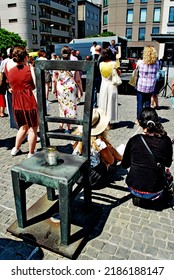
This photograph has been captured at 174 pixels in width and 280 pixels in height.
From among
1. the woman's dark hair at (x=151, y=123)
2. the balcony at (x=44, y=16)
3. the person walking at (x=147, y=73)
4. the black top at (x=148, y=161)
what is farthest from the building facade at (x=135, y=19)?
the black top at (x=148, y=161)

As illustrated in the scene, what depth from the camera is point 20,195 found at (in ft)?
7.93

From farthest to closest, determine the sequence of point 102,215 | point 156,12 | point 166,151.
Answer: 1. point 156,12
2. point 102,215
3. point 166,151

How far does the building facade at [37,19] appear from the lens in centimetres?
4197

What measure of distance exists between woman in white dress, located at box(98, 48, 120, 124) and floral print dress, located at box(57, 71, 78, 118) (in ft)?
2.64

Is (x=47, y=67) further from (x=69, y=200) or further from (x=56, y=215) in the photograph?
(x=56, y=215)

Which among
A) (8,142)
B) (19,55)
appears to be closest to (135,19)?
(8,142)

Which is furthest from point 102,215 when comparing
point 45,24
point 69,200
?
point 45,24

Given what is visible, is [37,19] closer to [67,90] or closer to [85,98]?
[67,90]

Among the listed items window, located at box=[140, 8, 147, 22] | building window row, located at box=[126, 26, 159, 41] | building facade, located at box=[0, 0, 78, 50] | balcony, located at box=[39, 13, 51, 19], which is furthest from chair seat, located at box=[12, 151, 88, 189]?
window, located at box=[140, 8, 147, 22]

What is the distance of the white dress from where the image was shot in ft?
17.5

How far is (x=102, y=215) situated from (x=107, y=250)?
555mm

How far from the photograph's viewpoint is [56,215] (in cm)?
282

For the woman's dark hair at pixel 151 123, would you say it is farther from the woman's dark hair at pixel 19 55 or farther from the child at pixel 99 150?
the woman's dark hair at pixel 19 55

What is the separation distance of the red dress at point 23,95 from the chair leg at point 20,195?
6.00 feet
